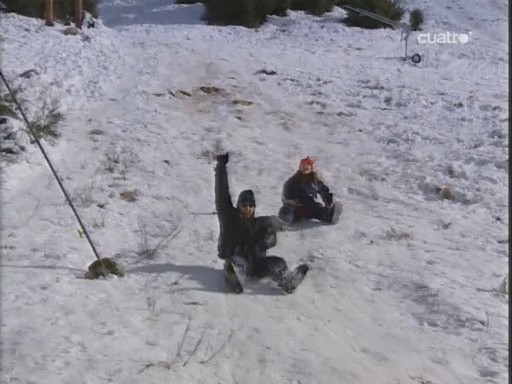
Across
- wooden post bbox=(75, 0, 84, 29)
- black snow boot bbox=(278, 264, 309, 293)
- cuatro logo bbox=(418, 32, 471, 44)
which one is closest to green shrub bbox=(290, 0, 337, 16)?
cuatro logo bbox=(418, 32, 471, 44)

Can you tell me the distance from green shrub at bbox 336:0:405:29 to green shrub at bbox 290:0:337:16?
1.81 ft

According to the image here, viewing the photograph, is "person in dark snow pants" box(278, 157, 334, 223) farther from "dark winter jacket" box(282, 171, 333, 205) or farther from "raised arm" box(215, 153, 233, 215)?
"raised arm" box(215, 153, 233, 215)

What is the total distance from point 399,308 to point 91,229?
9.31 ft

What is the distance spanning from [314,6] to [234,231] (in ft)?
57.1

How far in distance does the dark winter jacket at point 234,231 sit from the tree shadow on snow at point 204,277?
0.18 m

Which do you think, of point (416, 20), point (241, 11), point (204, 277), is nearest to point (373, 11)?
point (416, 20)

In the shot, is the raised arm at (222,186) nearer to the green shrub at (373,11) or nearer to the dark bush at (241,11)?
the green shrub at (373,11)

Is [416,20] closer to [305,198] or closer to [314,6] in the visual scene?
[314,6]

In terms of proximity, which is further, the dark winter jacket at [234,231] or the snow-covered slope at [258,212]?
the dark winter jacket at [234,231]

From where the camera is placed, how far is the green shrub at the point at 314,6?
74.4 ft

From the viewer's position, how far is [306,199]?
805 centimetres

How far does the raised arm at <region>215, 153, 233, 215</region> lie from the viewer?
20.5ft

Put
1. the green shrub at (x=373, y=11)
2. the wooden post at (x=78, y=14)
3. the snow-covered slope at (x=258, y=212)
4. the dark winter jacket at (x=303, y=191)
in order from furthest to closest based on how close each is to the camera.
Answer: the green shrub at (x=373, y=11) → the wooden post at (x=78, y=14) → the dark winter jacket at (x=303, y=191) → the snow-covered slope at (x=258, y=212)

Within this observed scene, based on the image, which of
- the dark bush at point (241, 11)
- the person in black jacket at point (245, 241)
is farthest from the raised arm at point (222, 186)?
the dark bush at point (241, 11)
